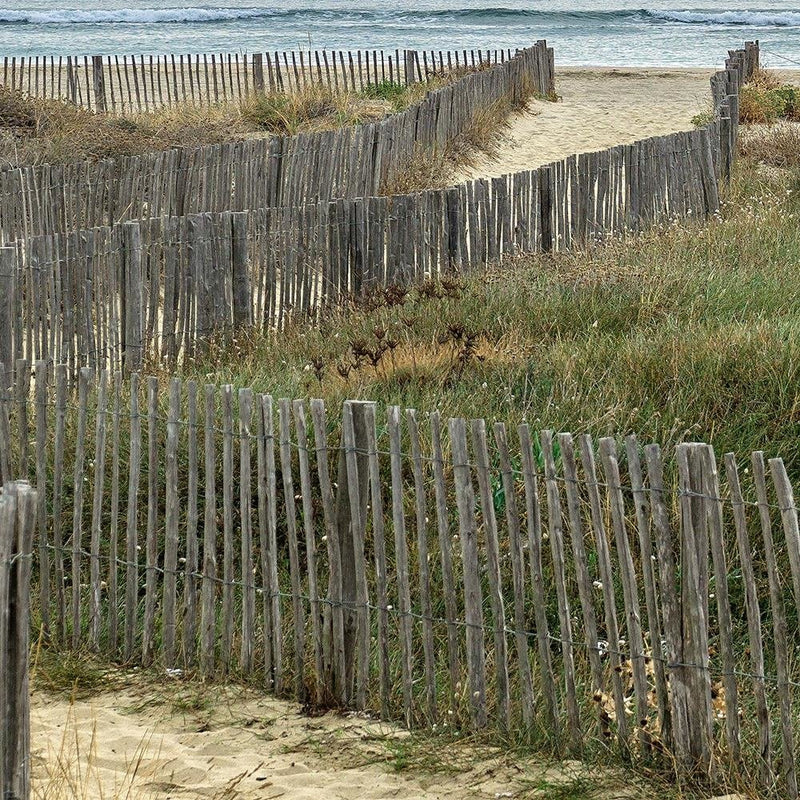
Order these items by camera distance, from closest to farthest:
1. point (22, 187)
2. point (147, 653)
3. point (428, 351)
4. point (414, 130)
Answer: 1. point (147, 653)
2. point (428, 351)
3. point (22, 187)
4. point (414, 130)

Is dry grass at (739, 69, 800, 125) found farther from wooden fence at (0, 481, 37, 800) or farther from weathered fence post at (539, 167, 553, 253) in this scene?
A: wooden fence at (0, 481, 37, 800)

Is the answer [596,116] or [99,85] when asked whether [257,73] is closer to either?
[99,85]

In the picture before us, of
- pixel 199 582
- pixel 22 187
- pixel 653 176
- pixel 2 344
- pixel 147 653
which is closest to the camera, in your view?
pixel 147 653

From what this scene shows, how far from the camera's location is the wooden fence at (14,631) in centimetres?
240

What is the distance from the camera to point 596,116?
62.1ft

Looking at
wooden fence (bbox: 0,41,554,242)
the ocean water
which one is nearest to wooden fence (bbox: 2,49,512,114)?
wooden fence (bbox: 0,41,554,242)

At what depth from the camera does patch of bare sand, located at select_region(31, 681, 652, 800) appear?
3449mm

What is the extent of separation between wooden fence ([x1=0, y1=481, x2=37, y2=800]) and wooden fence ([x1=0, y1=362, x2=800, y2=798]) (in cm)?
139

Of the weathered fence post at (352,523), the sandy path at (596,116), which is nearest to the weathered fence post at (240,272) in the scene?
the weathered fence post at (352,523)

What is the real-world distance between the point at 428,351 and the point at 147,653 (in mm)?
2713

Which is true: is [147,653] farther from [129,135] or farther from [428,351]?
[129,135]

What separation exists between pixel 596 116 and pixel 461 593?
1541 centimetres

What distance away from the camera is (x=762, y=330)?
6.23m

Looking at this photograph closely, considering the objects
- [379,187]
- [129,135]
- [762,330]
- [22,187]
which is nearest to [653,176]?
→ [379,187]
